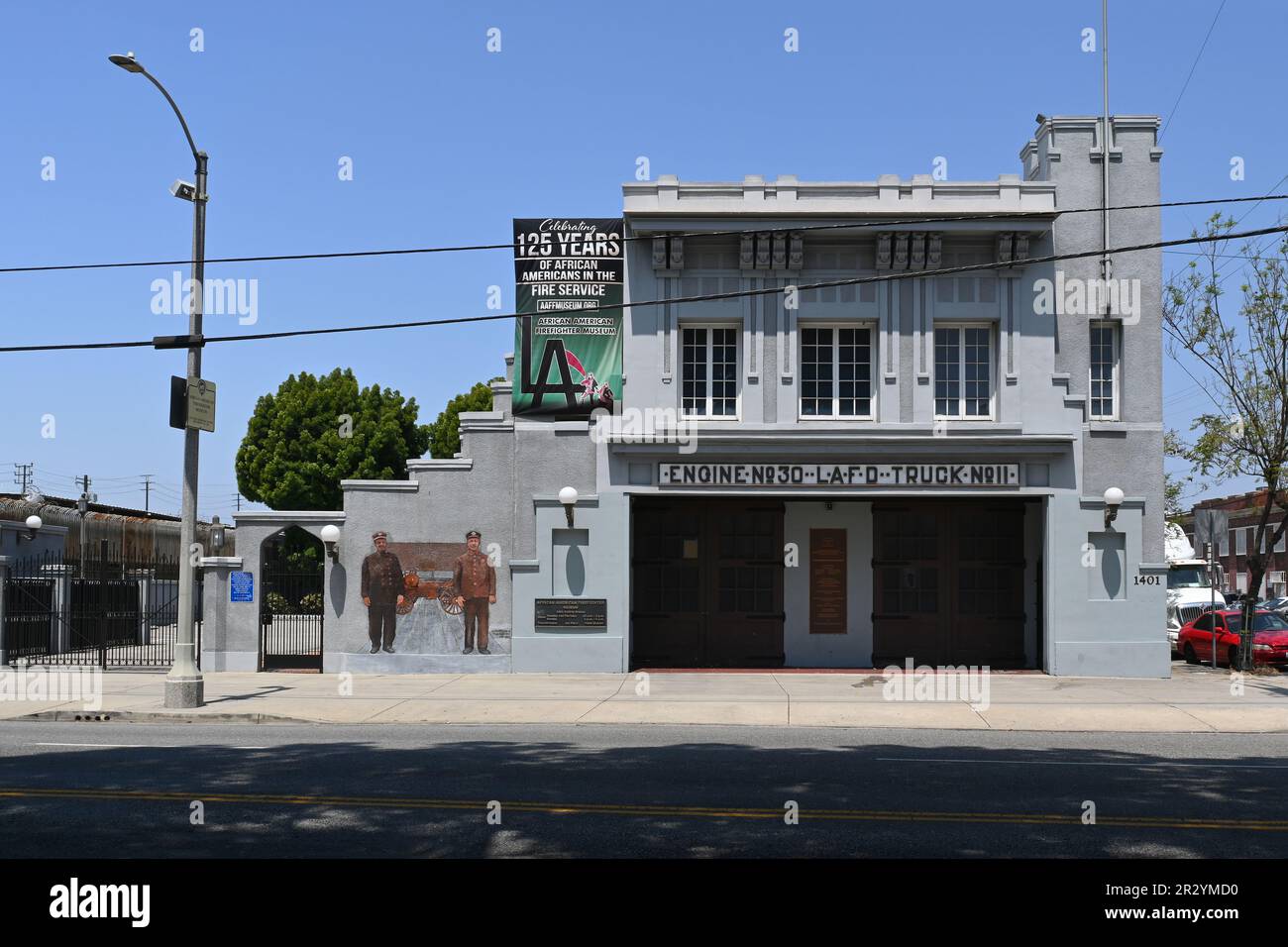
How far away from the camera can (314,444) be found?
60500mm

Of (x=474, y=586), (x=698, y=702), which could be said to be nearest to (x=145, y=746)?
(x=698, y=702)

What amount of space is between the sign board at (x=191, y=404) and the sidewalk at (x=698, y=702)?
4379mm

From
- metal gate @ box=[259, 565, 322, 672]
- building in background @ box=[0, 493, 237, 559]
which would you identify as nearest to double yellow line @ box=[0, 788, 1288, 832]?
metal gate @ box=[259, 565, 322, 672]

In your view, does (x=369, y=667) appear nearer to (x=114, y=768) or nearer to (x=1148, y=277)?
(x=114, y=768)

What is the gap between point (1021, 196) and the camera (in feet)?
75.8

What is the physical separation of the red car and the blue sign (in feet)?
66.2

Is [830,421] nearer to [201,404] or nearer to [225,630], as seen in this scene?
[201,404]

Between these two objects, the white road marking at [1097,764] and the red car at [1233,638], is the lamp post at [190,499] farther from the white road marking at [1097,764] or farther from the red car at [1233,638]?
the red car at [1233,638]

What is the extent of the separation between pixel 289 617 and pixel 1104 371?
1721 cm

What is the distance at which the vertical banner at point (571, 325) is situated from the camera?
77.3 ft

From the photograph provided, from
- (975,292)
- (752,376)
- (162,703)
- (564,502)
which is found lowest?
(162,703)
